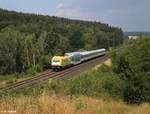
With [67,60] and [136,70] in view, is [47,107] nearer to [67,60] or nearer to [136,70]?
[136,70]

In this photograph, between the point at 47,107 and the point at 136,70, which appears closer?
the point at 47,107

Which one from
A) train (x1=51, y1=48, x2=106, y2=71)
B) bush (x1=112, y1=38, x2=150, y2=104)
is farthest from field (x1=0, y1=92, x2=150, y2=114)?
train (x1=51, y1=48, x2=106, y2=71)

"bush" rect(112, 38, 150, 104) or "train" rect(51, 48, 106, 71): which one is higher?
"bush" rect(112, 38, 150, 104)

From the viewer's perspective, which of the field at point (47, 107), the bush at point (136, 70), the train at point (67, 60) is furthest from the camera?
the train at point (67, 60)

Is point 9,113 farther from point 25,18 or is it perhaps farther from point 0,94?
point 25,18

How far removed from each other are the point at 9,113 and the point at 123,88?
19.0 meters

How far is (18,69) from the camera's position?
65.9m

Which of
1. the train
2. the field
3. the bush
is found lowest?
the train

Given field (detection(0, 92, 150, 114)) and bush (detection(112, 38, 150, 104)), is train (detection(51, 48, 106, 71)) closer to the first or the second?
bush (detection(112, 38, 150, 104))

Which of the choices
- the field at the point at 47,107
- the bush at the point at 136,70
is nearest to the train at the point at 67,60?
the bush at the point at 136,70

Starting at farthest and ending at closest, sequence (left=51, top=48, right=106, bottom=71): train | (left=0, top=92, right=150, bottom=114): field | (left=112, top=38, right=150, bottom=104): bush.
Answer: (left=51, top=48, right=106, bottom=71): train < (left=112, top=38, right=150, bottom=104): bush < (left=0, top=92, right=150, bottom=114): field

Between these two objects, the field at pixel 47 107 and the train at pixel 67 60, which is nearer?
the field at pixel 47 107

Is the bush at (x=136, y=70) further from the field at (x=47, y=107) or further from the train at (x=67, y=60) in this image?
the train at (x=67, y=60)

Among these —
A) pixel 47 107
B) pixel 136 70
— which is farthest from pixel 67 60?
pixel 47 107
